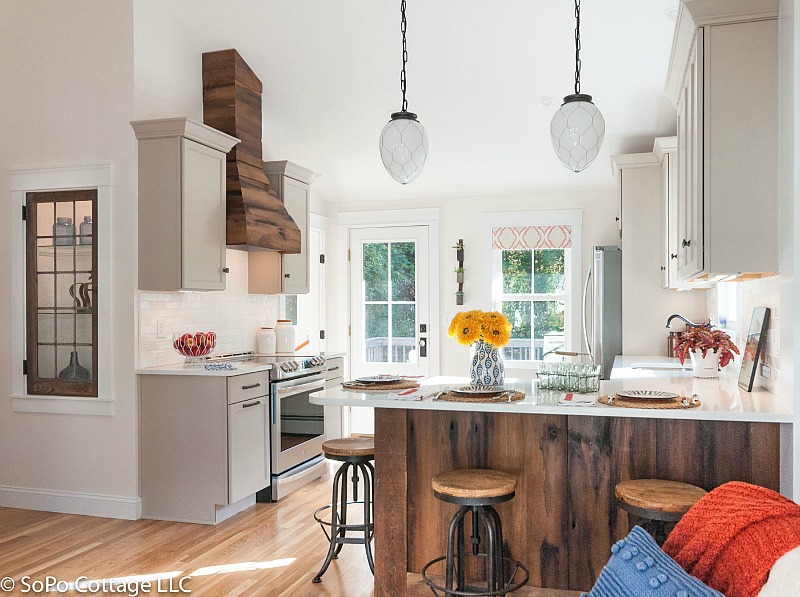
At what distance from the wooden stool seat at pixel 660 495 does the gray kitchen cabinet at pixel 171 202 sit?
2.82 metres

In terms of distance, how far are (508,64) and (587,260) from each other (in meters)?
2.22

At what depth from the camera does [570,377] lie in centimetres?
309

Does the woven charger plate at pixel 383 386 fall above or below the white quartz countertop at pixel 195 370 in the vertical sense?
above

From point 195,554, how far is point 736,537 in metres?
2.87

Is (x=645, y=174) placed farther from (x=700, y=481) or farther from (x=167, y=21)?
A: (x=167, y=21)

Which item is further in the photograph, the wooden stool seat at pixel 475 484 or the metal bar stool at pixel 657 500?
the wooden stool seat at pixel 475 484

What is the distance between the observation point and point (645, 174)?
5277mm

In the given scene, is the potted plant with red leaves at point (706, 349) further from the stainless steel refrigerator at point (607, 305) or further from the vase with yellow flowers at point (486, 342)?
the stainless steel refrigerator at point (607, 305)

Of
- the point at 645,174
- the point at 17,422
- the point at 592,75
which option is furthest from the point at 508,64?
the point at 17,422

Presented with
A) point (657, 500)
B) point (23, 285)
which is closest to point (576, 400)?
point (657, 500)

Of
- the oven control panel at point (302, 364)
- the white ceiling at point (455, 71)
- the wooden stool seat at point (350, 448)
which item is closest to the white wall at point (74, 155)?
the white ceiling at point (455, 71)

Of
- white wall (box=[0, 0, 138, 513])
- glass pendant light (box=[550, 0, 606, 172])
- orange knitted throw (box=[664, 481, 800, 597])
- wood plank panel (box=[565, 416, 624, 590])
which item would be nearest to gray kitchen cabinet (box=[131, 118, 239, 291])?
white wall (box=[0, 0, 138, 513])

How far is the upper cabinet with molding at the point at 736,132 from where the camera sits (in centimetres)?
267

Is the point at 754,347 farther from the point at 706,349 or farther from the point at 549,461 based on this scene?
the point at 549,461
